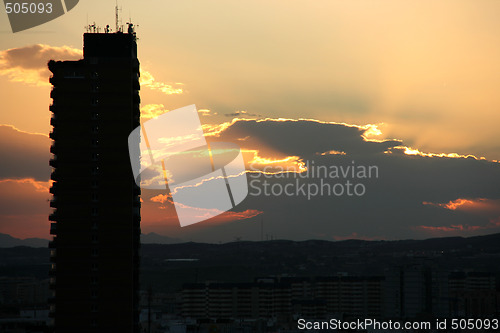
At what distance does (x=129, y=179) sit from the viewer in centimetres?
6238

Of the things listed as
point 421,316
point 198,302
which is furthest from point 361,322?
point 198,302

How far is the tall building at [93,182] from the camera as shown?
2399 inches

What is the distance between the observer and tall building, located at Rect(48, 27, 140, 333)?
2399 inches

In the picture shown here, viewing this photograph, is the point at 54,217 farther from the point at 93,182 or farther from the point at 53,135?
the point at 53,135

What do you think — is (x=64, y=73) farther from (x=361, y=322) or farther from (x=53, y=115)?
(x=361, y=322)

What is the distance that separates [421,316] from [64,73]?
80371 mm

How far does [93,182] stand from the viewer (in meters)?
62.1

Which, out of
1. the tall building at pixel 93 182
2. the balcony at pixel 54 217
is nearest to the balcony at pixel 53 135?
the tall building at pixel 93 182

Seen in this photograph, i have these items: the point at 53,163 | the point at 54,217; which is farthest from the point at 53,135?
the point at 54,217

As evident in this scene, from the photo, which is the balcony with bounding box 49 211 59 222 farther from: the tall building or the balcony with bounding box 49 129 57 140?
the balcony with bounding box 49 129 57 140

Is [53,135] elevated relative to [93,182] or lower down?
elevated

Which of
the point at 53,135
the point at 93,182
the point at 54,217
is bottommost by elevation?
the point at 54,217

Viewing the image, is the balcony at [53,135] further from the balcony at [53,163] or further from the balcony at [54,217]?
the balcony at [54,217]

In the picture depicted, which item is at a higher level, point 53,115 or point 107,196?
point 53,115
